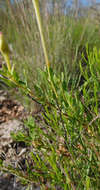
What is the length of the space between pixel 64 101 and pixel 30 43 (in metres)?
0.89

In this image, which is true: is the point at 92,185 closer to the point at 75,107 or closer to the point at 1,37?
the point at 75,107

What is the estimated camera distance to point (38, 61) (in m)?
1.11

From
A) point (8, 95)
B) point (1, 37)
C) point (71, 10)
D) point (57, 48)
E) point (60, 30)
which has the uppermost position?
point (71, 10)

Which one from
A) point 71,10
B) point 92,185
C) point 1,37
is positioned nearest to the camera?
point 1,37

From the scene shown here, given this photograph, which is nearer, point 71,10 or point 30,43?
point 30,43

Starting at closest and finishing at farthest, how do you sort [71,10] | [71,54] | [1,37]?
[1,37] → [71,54] → [71,10]

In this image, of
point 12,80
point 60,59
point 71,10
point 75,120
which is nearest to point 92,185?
point 75,120

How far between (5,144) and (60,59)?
676 millimetres

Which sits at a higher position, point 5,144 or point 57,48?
point 57,48

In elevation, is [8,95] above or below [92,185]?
above

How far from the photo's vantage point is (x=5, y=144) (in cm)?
93

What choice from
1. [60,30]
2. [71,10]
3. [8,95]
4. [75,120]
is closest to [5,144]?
[8,95]

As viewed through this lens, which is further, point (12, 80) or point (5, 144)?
point (5, 144)

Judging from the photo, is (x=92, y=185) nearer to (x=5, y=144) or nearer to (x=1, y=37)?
(x=1, y=37)
